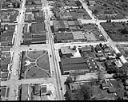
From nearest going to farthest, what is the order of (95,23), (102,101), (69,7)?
1. (102,101)
2. (95,23)
3. (69,7)

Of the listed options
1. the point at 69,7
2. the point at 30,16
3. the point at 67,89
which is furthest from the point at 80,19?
the point at 67,89

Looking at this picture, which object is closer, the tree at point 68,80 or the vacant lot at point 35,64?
the tree at point 68,80

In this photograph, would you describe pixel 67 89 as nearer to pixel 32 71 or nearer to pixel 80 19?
pixel 32 71

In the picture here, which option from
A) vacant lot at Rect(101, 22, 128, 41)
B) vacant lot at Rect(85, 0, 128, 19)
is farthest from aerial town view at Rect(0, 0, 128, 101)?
vacant lot at Rect(85, 0, 128, 19)

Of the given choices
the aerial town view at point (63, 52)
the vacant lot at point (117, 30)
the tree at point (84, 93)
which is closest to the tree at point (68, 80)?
the aerial town view at point (63, 52)

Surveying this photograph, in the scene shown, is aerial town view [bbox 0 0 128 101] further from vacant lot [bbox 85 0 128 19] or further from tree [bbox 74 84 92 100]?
vacant lot [bbox 85 0 128 19]

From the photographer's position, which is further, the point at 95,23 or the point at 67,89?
the point at 95,23

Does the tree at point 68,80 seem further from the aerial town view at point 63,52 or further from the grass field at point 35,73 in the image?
the grass field at point 35,73
